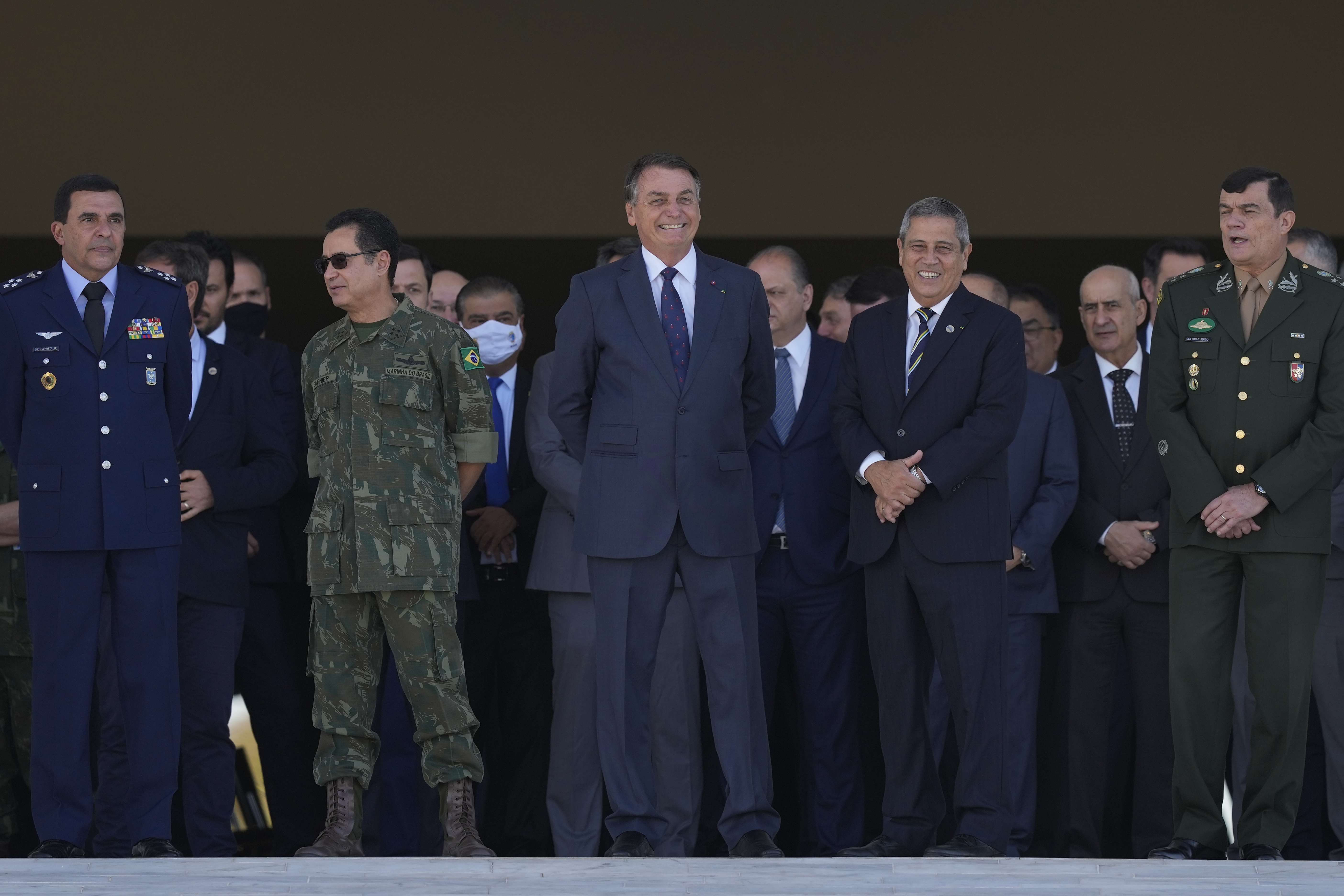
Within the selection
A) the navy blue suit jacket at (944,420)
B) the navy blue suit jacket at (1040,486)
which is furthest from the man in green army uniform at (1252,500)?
the navy blue suit jacket at (1040,486)

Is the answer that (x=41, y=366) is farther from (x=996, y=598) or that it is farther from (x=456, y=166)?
(x=456, y=166)

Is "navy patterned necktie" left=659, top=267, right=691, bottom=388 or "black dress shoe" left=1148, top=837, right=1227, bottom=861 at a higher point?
"navy patterned necktie" left=659, top=267, right=691, bottom=388

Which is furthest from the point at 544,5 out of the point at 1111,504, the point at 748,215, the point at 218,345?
the point at 1111,504

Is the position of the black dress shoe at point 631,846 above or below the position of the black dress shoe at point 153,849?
above

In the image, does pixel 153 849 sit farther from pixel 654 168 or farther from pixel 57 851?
pixel 654 168

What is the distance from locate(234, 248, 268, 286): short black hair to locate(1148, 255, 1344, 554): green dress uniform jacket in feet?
9.42

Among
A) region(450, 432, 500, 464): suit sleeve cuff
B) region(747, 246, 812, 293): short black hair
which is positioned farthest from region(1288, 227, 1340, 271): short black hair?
region(450, 432, 500, 464): suit sleeve cuff

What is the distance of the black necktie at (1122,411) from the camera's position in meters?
4.69

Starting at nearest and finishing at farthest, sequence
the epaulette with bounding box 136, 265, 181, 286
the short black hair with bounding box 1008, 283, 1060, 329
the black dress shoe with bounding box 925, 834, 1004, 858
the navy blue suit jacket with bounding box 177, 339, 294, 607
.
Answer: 1. the black dress shoe with bounding box 925, 834, 1004, 858
2. the epaulette with bounding box 136, 265, 181, 286
3. the navy blue suit jacket with bounding box 177, 339, 294, 607
4. the short black hair with bounding box 1008, 283, 1060, 329

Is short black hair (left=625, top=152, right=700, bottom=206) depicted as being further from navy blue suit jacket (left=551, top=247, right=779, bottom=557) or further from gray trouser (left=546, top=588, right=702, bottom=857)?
gray trouser (left=546, top=588, right=702, bottom=857)

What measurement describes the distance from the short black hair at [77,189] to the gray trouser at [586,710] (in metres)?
1.59

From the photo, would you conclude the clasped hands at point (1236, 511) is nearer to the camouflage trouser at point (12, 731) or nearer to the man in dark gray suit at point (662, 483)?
the man in dark gray suit at point (662, 483)

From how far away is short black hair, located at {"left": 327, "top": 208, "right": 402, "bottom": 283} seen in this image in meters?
3.81

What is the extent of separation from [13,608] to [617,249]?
1.93 meters
